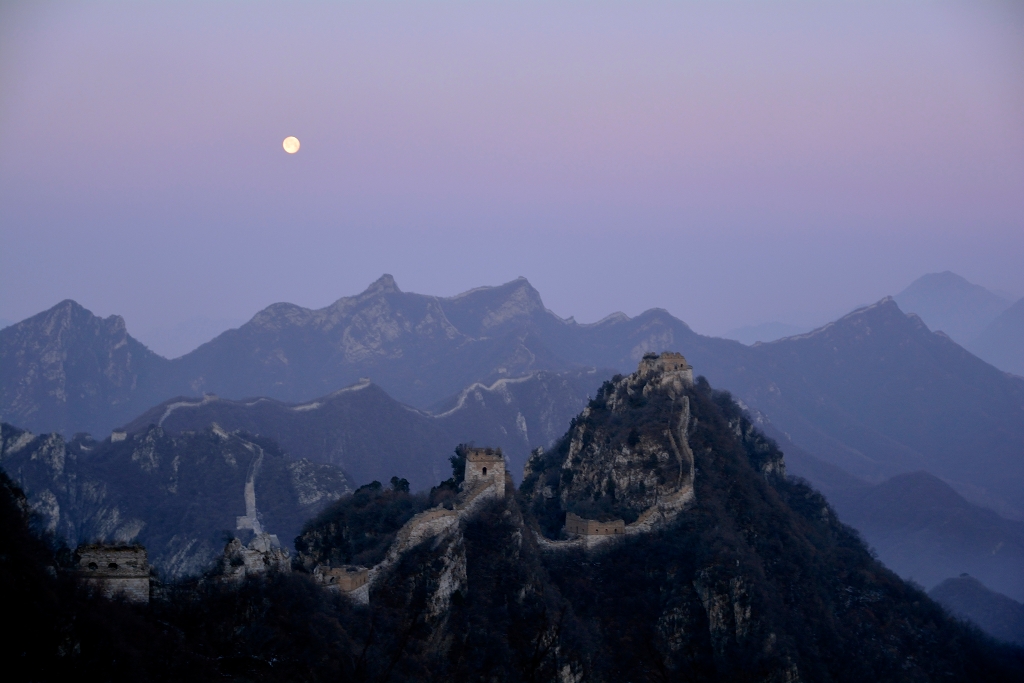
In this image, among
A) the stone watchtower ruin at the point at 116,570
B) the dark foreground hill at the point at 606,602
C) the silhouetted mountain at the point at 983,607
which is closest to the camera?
the dark foreground hill at the point at 606,602

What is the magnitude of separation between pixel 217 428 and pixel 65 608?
4093 inches

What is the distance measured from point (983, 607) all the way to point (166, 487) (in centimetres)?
9239

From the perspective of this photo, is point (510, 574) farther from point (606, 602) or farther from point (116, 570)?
point (116, 570)

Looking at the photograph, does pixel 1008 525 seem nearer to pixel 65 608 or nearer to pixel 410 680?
pixel 410 680

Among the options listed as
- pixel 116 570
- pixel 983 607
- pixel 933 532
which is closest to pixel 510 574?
pixel 116 570

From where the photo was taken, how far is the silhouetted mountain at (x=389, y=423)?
161625 mm

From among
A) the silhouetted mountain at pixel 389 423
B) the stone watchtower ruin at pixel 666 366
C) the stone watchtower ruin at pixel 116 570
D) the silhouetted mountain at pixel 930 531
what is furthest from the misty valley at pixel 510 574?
the silhouetted mountain at pixel 389 423

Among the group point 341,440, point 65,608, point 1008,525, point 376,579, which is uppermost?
point 65,608

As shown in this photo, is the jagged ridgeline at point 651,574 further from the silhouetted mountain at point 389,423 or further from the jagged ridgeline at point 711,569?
the silhouetted mountain at point 389,423

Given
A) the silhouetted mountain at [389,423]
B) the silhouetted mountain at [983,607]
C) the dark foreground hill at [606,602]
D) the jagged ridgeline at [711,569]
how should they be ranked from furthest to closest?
the silhouetted mountain at [389,423]
the silhouetted mountain at [983,607]
the jagged ridgeline at [711,569]
the dark foreground hill at [606,602]

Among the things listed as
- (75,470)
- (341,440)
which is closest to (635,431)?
(75,470)

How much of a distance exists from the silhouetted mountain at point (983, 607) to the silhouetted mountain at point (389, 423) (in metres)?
64.2

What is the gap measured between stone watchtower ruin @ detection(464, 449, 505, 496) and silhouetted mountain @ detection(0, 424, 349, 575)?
4414 centimetres

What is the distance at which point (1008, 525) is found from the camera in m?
164
